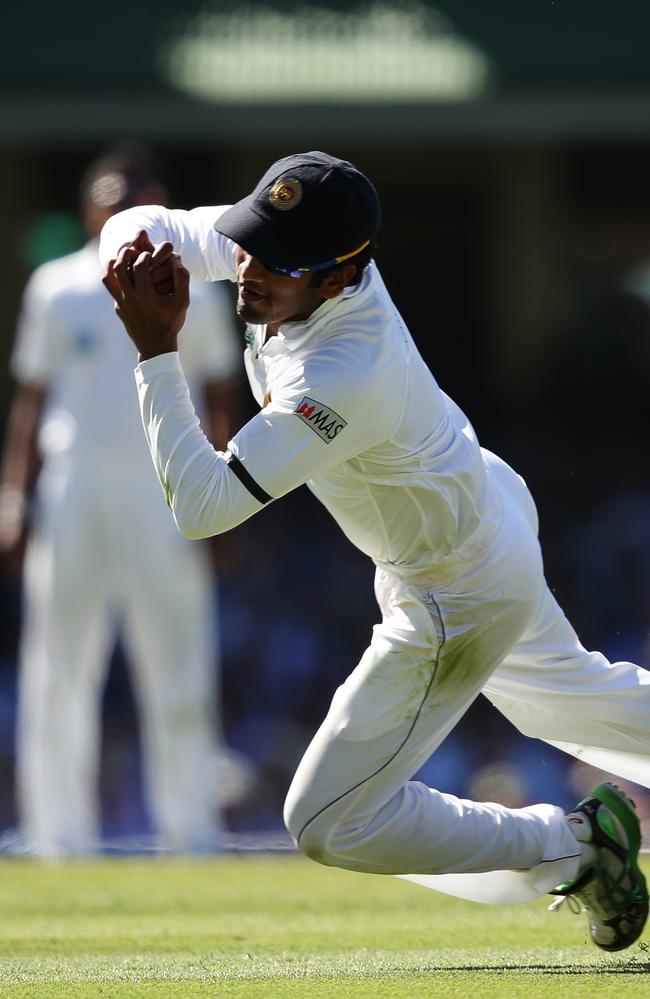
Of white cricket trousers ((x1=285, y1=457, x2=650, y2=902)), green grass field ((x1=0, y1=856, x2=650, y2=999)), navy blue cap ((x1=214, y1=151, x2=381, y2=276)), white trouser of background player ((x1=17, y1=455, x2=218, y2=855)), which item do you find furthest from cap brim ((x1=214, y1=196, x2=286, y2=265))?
white trouser of background player ((x1=17, y1=455, x2=218, y2=855))

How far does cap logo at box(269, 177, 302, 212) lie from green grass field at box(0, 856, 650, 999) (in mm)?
1597

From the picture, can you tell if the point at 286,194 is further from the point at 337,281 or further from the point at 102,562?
the point at 102,562

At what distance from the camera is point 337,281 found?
4066mm

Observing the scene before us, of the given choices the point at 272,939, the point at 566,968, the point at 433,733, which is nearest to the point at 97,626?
the point at 272,939

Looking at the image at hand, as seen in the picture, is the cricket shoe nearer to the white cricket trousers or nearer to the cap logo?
the white cricket trousers

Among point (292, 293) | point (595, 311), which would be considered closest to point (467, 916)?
point (292, 293)

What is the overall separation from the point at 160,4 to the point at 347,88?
3.30ft

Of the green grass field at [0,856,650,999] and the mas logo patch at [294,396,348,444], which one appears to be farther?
the green grass field at [0,856,650,999]

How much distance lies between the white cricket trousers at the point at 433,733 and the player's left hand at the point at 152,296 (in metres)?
0.84

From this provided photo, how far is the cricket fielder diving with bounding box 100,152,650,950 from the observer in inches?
154

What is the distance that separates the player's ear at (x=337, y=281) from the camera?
4055 millimetres

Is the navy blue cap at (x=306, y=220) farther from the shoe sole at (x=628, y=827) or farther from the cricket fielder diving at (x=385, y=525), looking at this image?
the shoe sole at (x=628, y=827)

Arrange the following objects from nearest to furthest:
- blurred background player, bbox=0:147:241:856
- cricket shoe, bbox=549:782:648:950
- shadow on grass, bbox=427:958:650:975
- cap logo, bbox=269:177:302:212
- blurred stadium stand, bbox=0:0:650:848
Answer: cap logo, bbox=269:177:302:212
shadow on grass, bbox=427:958:650:975
cricket shoe, bbox=549:782:648:950
blurred background player, bbox=0:147:241:856
blurred stadium stand, bbox=0:0:650:848

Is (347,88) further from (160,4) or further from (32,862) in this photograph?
(32,862)
